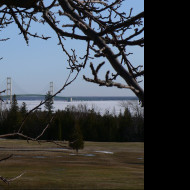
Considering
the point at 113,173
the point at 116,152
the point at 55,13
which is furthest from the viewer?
the point at 116,152

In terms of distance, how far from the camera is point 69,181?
18281 mm

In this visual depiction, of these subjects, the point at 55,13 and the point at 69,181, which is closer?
the point at 55,13

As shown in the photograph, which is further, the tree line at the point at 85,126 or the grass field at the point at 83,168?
the tree line at the point at 85,126

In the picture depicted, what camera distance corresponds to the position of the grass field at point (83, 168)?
17.6 meters

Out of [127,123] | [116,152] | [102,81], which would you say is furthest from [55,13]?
[127,123]

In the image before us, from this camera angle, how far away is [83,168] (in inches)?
944

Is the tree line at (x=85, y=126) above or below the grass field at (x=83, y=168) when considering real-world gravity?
above

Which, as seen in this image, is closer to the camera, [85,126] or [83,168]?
[83,168]

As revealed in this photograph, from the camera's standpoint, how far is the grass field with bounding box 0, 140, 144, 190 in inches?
691

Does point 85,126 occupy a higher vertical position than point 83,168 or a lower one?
higher
